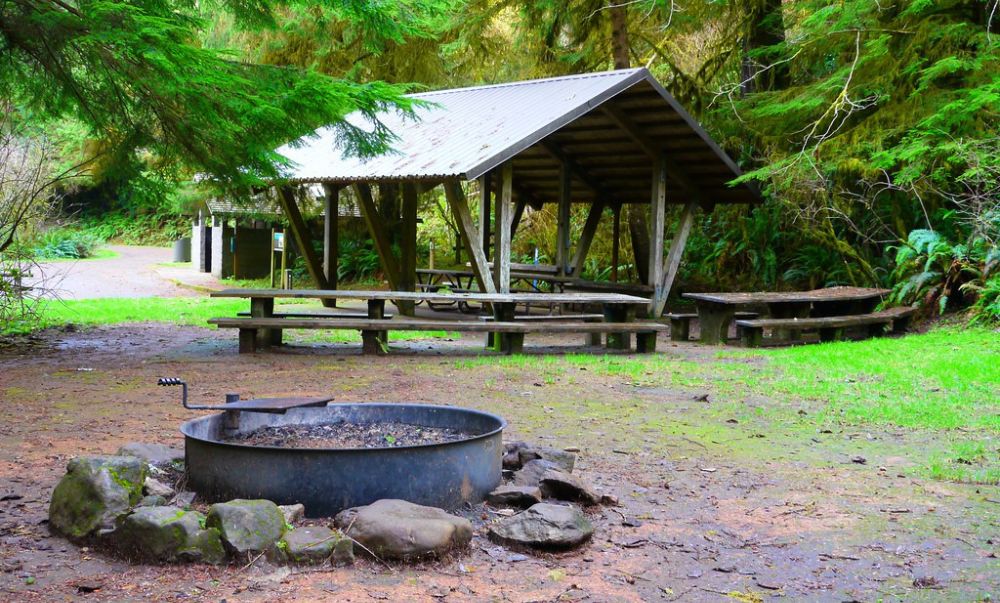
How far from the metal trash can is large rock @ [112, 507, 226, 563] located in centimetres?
3488

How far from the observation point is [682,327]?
48.3ft

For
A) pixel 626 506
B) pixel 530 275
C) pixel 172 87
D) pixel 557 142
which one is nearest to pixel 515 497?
pixel 626 506

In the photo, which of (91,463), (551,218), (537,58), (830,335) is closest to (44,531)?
(91,463)

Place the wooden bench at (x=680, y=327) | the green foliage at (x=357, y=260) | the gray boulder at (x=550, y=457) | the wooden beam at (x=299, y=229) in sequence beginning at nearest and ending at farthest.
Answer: the gray boulder at (x=550, y=457) → the wooden bench at (x=680, y=327) → the wooden beam at (x=299, y=229) → the green foliage at (x=357, y=260)

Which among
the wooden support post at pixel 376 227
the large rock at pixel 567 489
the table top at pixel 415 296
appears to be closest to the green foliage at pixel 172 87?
the table top at pixel 415 296

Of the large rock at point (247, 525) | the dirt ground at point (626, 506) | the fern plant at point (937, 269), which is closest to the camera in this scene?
the dirt ground at point (626, 506)

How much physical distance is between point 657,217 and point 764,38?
6.01 meters

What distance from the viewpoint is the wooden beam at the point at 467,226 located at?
43.1ft

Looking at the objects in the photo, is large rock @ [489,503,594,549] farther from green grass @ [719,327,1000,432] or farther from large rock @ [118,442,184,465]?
green grass @ [719,327,1000,432]

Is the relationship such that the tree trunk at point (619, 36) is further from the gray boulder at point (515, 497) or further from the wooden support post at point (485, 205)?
the gray boulder at point (515, 497)

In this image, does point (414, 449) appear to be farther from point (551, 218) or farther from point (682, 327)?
point (551, 218)

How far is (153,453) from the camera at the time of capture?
5.42 metres

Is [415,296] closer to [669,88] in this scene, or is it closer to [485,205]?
[485,205]

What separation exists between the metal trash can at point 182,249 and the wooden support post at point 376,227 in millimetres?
23106
